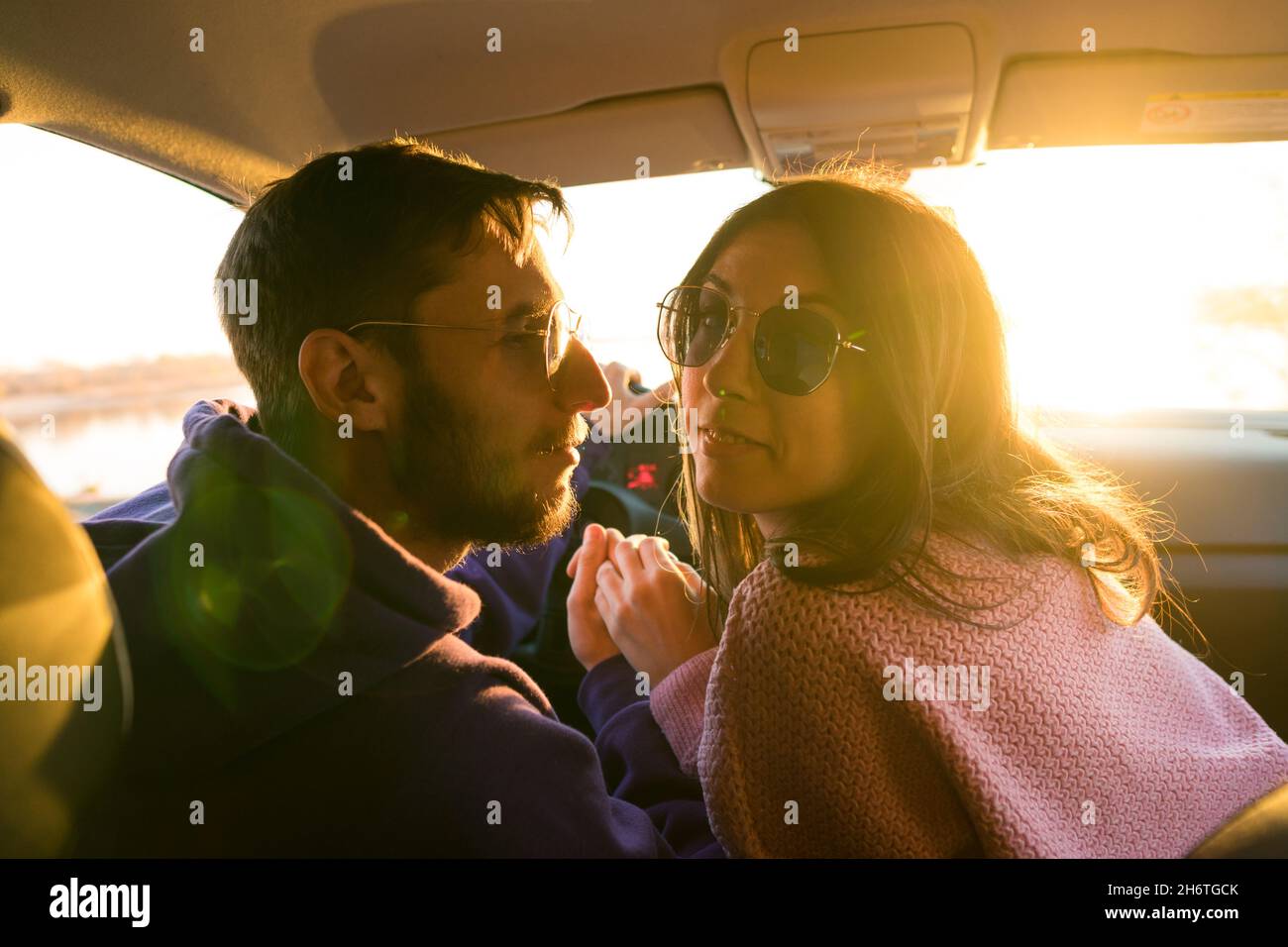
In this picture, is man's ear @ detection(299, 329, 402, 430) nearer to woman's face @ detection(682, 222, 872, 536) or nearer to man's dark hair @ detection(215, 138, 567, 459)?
man's dark hair @ detection(215, 138, 567, 459)

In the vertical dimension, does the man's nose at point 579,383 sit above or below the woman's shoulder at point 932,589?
above

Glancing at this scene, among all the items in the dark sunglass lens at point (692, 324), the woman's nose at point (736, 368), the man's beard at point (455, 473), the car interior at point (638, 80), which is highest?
the car interior at point (638, 80)

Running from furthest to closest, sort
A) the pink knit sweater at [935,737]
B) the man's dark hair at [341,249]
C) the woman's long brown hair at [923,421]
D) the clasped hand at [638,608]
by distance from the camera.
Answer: the clasped hand at [638,608], the man's dark hair at [341,249], the woman's long brown hair at [923,421], the pink knit sweater at [935,737]

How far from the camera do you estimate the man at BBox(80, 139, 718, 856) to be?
1116mm

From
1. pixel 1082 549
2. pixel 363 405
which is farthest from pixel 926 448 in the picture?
pixel 363 405

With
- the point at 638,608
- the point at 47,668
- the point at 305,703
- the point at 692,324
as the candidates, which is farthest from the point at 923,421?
the point at 47,668

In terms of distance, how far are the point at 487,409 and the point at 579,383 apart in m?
0.21

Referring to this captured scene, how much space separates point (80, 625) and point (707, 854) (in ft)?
3.22

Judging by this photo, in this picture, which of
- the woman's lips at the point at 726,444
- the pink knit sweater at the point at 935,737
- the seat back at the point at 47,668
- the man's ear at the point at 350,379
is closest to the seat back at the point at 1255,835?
the pink knit sweater at the point at 935,737

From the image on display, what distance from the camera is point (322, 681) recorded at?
115 cm

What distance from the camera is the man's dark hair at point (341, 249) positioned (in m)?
1.71

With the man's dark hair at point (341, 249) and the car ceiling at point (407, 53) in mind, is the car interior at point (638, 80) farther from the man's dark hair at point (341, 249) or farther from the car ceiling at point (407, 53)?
the man's dark hair at point (341, 249)

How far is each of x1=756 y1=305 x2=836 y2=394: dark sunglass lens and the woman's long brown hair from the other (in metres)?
0.09

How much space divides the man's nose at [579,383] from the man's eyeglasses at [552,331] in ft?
0.05
